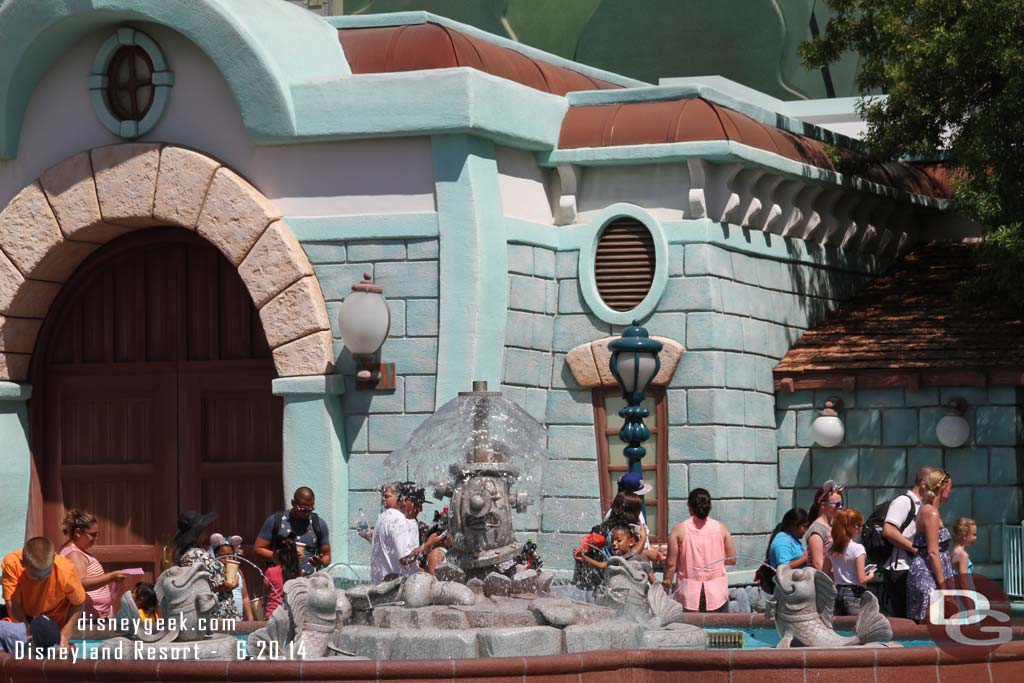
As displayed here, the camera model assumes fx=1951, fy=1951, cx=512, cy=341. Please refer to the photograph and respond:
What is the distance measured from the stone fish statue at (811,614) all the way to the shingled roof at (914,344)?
6416 millimetres

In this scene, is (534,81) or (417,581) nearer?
(417,581)

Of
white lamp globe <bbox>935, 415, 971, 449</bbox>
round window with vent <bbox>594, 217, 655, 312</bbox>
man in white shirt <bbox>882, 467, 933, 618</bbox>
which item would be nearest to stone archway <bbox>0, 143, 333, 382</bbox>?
round window with vent <bbox>594, 217, 655, 312</bbox>

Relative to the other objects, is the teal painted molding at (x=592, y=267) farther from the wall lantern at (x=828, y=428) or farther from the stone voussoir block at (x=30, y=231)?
the stone voussoir block at (x=30, y=231)

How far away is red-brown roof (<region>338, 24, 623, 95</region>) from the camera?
16.2 m

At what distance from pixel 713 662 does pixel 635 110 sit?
775 centimetres

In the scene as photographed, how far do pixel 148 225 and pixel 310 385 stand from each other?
223 cm

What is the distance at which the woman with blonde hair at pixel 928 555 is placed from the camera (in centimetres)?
1250

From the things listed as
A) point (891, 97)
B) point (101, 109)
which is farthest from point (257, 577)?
point (891, 97)

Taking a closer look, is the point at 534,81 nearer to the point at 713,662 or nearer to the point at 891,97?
the point at 891,97

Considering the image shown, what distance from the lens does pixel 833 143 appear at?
62.4 feet

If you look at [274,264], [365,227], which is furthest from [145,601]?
[365,227]

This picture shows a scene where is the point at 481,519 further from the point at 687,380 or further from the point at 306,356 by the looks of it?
the point at 687,380

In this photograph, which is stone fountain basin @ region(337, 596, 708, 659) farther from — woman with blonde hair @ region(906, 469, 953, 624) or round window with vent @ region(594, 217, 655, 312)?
round window with vent @ region(594, 217, 655, 312)

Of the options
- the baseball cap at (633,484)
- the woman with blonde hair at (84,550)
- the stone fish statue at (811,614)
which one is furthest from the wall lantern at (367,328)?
the stone fish statue at (811,614)
